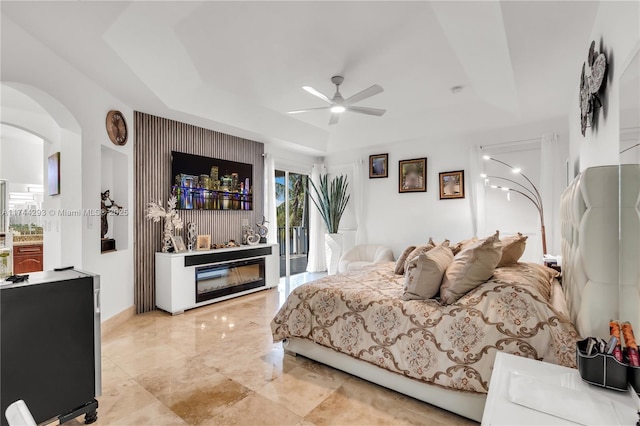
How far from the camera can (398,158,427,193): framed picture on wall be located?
17.0 feet

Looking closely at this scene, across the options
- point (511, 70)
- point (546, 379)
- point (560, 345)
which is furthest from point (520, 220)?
point (546, 379)

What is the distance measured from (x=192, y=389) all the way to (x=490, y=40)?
11.1ft

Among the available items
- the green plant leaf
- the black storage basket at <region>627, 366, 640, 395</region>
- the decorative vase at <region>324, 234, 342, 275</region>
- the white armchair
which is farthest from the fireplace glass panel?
the black storage basket at <region>627, 366, 640, 395</region>

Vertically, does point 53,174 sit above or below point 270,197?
above

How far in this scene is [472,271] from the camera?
6.58ft

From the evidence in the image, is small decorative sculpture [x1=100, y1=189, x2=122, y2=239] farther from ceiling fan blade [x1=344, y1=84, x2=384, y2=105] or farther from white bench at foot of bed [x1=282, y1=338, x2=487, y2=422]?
ceiling fan blade [x1=344, y1=84, x2=384, y2=105]

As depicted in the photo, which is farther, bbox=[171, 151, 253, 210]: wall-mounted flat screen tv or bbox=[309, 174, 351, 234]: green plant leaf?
bbox=[309, 174, 351, 234]: green plant leaf

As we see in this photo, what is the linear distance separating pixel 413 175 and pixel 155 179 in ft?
13.0

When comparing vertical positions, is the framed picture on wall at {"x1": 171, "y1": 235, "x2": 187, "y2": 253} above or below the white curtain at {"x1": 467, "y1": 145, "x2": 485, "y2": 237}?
below

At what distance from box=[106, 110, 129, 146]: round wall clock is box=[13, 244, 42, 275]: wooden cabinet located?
9.08ft

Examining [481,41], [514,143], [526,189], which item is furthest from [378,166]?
[481,41]

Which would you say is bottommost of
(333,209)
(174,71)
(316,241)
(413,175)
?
(316,241)

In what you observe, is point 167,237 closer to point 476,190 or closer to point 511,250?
point 511,250

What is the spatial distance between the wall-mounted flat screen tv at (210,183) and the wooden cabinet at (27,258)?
257cm
